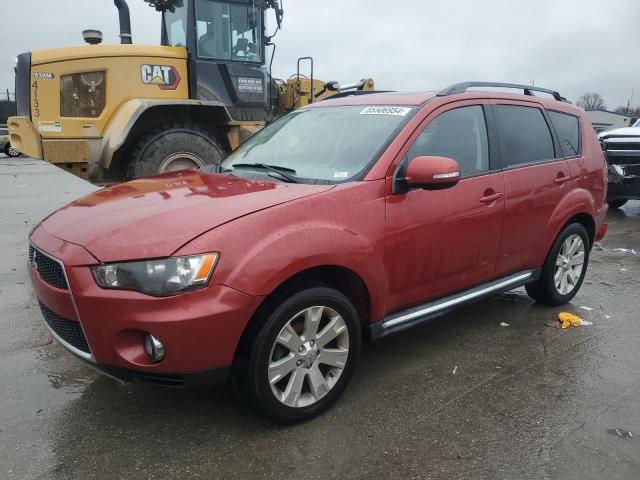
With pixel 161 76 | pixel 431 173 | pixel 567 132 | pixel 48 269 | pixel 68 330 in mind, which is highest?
pixel 161 76

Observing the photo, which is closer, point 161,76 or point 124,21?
point 161,76

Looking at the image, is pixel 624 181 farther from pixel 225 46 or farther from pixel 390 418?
pixel 390 418

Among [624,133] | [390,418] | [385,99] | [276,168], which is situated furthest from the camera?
[624,133]

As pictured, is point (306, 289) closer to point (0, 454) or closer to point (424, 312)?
point (424, 312)

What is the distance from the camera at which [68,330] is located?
2.66m

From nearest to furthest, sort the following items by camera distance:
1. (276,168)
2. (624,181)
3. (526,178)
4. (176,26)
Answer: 1. (276,168)
2. (526,178)
3. (176,26)
4. (624,181)

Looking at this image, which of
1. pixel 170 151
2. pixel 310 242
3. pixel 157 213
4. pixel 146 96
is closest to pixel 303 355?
pixel 310 242

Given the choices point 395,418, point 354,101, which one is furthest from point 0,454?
point 354,101

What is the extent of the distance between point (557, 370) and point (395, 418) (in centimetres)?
127

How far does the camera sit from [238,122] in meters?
7.90

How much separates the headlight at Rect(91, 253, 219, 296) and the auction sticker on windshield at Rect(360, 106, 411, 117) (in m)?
1.69

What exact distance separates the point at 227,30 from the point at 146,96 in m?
1.56

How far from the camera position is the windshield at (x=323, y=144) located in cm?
324

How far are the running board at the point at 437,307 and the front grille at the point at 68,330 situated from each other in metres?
1.55
